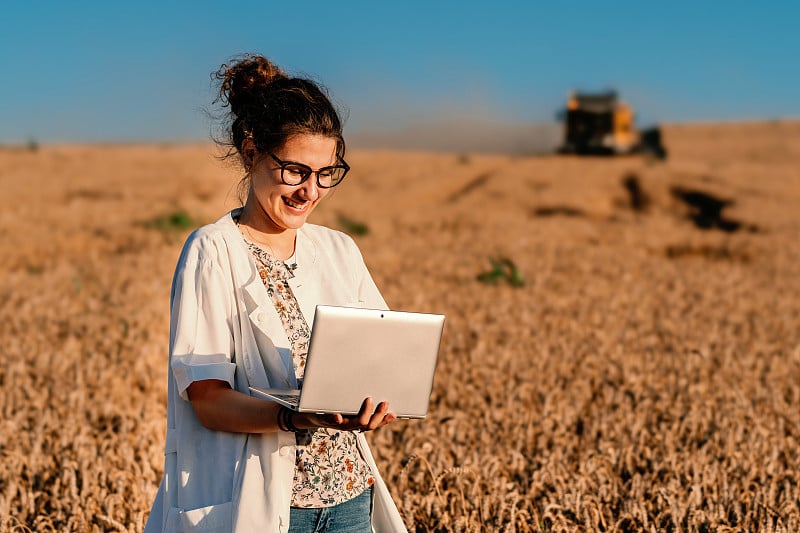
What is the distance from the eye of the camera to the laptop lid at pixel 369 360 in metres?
1.95

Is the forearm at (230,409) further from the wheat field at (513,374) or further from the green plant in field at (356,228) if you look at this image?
the green plant in field at (356,228)

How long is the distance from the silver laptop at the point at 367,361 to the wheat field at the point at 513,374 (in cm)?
88

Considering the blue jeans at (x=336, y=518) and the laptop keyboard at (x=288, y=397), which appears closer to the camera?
the laptop keyboard at (x=288, y=397)

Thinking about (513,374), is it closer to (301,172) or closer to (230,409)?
(301,172)

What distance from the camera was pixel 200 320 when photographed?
215 centimetres

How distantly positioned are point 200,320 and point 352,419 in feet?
1.51

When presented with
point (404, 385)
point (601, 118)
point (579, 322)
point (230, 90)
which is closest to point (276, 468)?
point (404, 385)

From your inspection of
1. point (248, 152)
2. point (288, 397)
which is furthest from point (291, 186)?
point (288, 397)

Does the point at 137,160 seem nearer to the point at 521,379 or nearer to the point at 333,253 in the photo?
the point at 521,379

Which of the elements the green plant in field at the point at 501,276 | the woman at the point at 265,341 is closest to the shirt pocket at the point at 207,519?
the woman at the point at 265,341

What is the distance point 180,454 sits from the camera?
7.17 feet

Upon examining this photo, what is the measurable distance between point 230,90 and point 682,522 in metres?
2.60

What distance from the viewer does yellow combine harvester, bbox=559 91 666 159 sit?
33062 millimetres

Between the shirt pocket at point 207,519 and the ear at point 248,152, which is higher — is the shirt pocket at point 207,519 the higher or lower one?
the lower one
